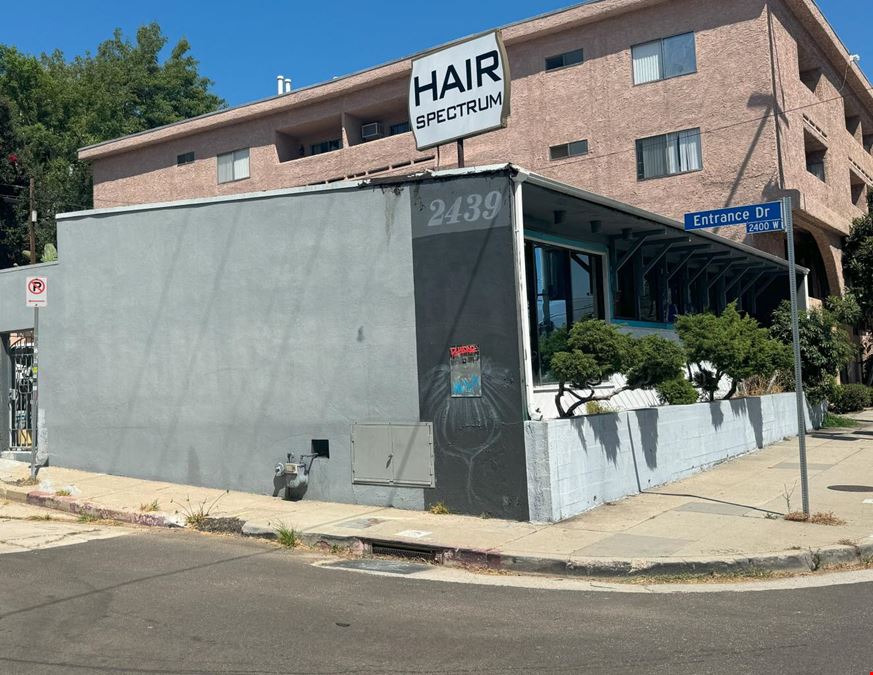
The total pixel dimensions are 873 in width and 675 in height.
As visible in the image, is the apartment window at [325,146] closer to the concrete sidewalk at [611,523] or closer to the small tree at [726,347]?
the small tree at [726,347]

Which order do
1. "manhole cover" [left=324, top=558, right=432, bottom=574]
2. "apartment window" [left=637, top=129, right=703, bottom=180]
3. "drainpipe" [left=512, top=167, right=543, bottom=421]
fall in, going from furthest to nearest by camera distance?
"apartment window" [left=637, top=129, right=703, bottom=180] → "drainpipe" [left=512, top=167, right=543, bottom=421] → "manhole cover" [left=324, top=558, right=432, bottom=574]

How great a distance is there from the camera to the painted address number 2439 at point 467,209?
423 inches

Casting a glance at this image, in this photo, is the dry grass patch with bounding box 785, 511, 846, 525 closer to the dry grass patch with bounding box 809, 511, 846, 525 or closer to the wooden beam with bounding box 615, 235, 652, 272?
the dry grass patch with bounding box 809, 511, 846, 525

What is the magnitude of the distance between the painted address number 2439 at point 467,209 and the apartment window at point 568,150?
18399 mm

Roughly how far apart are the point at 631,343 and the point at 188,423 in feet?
23.5

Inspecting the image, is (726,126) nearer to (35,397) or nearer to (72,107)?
(35,397)

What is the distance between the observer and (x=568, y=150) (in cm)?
2870

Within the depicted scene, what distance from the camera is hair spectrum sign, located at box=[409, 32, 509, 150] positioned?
40.1 feet

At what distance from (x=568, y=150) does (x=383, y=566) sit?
73.8ft

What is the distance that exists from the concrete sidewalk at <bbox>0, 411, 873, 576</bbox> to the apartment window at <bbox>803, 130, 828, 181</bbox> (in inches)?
684

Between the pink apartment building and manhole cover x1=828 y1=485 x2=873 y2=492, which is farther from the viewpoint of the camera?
the pink apartment building

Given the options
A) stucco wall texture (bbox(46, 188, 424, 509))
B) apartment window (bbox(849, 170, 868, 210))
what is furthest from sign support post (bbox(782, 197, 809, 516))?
apartment window (bbox(849, 170, 868, 210))

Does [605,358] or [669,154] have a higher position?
[669,154]

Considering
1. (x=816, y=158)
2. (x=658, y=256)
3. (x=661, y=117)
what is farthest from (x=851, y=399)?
(x=658, y=256)
